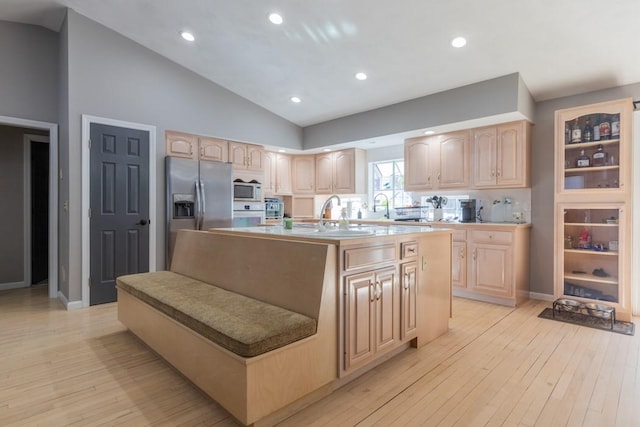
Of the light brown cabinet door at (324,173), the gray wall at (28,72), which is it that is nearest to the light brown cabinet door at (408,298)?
the light brown cabinet door at (324,173)

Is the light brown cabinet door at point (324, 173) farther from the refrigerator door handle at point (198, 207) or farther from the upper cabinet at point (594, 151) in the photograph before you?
the upper cabinet at point (594, 151)

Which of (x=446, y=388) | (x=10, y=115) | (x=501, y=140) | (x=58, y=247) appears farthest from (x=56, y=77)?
(x=501, y=140)

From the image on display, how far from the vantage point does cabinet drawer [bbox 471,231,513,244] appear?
384cm

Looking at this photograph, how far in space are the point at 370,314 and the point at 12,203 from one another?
5360 millimetres

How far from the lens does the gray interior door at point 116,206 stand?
3838 mm

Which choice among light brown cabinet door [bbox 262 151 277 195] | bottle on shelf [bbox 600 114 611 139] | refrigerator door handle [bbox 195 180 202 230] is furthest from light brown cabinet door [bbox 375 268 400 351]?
light brown cabinet door [bbox 262 151 277 195]

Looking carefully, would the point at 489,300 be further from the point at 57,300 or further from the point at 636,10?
the point at 57,300

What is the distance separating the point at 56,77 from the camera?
4.12 meters

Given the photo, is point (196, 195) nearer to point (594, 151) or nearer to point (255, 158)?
point (255, 158)

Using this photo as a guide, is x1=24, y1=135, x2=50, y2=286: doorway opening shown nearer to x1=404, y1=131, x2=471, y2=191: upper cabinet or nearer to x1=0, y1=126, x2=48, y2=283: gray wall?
x1=0, y1=126, x2=48, y2=283: gray wall

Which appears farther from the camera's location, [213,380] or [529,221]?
[529,221]

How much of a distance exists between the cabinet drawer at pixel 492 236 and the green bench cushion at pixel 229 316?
2.99 meters

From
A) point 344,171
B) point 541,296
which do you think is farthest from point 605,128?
point 344,171

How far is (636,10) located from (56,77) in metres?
5.99
